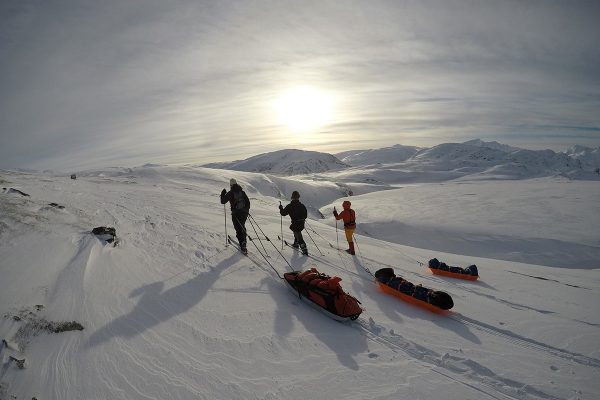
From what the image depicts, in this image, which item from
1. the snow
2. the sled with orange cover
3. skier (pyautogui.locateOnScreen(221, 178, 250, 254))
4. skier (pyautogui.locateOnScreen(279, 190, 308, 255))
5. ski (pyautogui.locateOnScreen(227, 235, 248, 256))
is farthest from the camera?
skier (pyautogui.locateOnScreen(279, 190, 308, 255))

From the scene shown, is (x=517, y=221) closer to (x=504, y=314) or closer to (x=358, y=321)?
(x=504, y=314)

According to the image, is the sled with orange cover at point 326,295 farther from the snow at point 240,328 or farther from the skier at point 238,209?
the skier at point 238,209

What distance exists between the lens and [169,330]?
17.9ft

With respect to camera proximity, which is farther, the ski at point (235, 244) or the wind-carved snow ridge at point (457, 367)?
→ the ski at point (235, 244)

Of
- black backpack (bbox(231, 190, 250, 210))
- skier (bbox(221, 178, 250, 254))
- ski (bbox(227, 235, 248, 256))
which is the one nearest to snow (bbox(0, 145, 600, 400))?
ski (bbox(227, 235, 248, 256))

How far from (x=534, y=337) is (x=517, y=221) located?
93.2ft

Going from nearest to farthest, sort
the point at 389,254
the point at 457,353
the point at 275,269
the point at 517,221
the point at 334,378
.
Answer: the point at 334,378, the point at 457,353, the point at 275,269, the point at 389,254, the point at 517,221

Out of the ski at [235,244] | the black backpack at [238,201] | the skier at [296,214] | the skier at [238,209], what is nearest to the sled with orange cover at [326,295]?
the ski at [235,244]

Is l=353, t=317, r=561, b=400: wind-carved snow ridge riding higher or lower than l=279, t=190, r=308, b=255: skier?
lower

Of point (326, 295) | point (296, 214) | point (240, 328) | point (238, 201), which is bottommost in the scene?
point (240, 328)

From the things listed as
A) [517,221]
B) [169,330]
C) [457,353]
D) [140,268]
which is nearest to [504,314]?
[457,353]

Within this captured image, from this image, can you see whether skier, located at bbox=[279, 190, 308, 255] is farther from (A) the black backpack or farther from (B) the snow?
(A) the black backpack

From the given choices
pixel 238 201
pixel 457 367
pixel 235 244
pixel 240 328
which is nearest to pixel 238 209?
pixel 238 201

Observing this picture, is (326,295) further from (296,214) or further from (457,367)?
(296,214)
